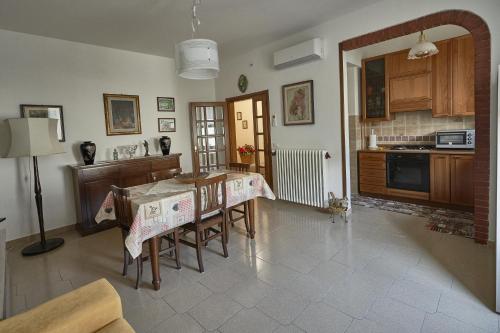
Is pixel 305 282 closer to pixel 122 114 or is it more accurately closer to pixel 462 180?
pixel 462 180

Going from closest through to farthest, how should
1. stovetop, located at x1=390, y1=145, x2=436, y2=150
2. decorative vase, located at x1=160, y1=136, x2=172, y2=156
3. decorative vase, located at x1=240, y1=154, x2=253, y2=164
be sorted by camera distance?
stovetop, located at x1=390, y1=145, x2=436, y2=150 → decorative vase, located at x1=160, y1=136, x2=172, y2=156 → decorative vase, located at x1=240, y1=154, x2=253, y2=164

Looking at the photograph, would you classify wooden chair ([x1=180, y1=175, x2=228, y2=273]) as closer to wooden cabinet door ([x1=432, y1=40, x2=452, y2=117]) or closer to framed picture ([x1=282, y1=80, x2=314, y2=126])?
framed picture ([x1=282, y1=80, x2=314, y2=126])

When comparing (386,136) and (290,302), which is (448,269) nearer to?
(290,302)

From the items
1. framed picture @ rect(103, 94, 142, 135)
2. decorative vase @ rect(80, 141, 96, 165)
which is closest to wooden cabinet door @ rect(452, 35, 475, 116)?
framed picture @ rect(103, 94, 142, 135)

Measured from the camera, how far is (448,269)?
2.39 meters

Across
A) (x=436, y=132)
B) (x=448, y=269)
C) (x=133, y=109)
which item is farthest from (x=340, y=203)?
(x=133, y=109)

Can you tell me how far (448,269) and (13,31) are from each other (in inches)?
210

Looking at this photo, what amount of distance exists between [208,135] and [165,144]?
99cm

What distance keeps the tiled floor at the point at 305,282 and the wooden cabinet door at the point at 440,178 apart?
0.86 meters

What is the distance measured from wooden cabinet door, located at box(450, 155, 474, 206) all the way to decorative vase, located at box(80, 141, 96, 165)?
497cm

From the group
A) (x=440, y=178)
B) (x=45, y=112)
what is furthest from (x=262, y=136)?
(x=45, y=112)

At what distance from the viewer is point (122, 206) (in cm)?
235

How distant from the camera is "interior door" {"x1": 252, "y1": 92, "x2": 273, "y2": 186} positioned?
15.6ft

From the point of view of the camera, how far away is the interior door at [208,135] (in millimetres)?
5227
